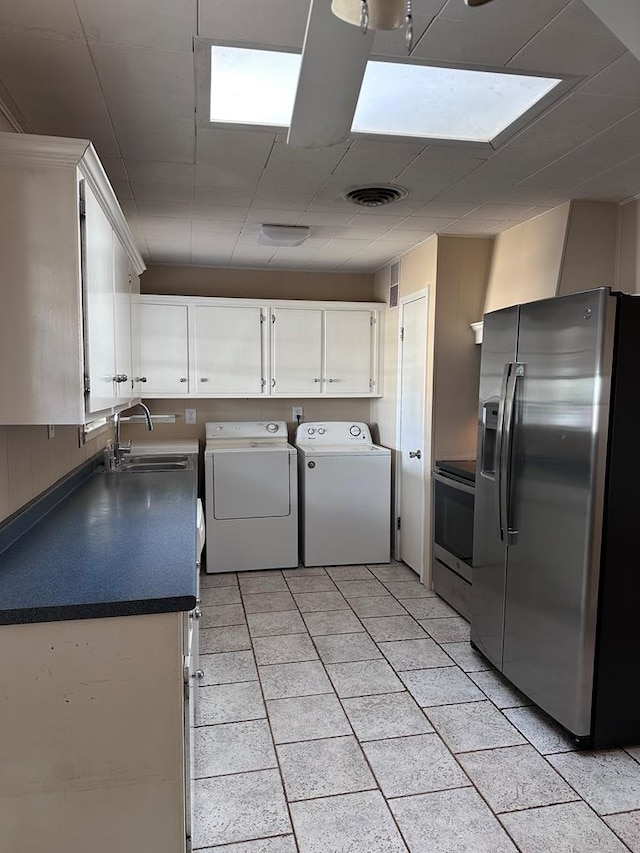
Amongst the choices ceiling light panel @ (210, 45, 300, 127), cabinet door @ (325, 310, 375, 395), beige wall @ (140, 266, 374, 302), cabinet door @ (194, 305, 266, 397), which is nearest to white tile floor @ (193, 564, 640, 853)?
cabinet door @ (194, 305, 266, 397)

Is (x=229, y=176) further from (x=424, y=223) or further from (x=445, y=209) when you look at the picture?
(x=424, y=223)

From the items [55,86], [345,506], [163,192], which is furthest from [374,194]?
[345,506]

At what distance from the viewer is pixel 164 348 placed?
438cm

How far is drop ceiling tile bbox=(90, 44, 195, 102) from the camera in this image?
5.21ft

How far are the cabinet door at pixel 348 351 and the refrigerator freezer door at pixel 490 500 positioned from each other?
6.20 ft

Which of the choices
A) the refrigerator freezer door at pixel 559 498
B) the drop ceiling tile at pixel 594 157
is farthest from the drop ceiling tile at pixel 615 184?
the refrigerator freezer door at pixel 559 498

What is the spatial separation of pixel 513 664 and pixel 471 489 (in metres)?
0.94

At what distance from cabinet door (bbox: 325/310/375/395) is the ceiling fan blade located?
10.9ft

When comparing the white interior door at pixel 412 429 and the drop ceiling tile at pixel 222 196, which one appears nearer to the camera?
the drop ceiling tile at pixel 222 196

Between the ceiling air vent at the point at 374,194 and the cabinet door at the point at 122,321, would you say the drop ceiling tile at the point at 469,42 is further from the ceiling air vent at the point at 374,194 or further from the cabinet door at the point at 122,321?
the cabinet door at the point at 122,321

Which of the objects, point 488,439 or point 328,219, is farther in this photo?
point 328,219

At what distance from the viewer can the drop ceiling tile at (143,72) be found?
159 centimetres

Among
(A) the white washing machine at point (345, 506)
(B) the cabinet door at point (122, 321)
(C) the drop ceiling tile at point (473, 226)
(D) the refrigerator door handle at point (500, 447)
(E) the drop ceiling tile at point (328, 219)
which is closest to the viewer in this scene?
(B) the cabinet door at point (122, 321)

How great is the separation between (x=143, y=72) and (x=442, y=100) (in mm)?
957
